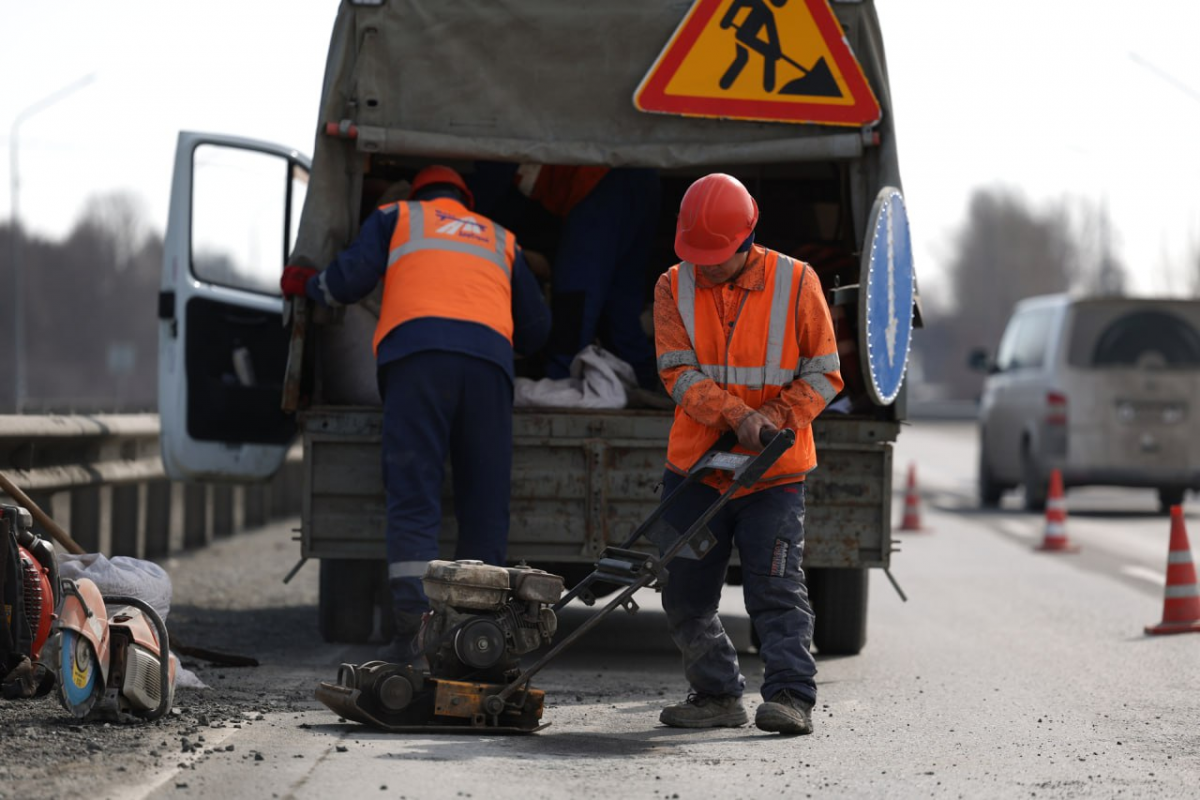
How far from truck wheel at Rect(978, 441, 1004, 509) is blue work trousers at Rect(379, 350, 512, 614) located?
14119mm

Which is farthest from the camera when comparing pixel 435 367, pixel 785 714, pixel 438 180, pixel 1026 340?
pixel 1026 340

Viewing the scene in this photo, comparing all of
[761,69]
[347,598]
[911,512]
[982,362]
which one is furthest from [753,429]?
[982,362]

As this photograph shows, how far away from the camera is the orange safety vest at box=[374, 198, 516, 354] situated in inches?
309

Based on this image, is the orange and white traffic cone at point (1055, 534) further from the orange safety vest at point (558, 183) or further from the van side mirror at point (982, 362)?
the orange safety vest at point (558, 183)

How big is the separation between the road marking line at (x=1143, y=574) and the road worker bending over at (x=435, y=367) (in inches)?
248

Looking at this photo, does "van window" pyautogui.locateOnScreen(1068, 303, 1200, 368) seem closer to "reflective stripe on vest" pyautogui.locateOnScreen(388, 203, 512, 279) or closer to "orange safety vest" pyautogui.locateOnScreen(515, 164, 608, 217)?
"orange safety vest" pyautogui.locateOnScreen(515, 164, 608, 217)

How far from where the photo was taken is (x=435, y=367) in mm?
7785

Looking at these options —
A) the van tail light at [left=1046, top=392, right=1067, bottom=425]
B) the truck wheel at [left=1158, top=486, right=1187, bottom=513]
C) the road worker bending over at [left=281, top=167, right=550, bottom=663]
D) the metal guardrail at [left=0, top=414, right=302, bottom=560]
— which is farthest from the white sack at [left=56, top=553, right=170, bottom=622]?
the truck wheel at [left=1158, top=486, right=1187, bottom=513]

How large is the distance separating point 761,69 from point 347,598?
3012 millimetres

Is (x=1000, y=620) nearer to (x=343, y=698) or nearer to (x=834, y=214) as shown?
(x=834, y=214)

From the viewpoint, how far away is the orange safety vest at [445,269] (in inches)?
309

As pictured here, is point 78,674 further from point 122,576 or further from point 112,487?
point 112,487

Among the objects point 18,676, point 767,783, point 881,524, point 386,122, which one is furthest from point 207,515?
point 767,783

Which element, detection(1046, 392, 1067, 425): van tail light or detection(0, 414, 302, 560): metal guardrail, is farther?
detection(1046, 392, 1067, 425): van tail light
